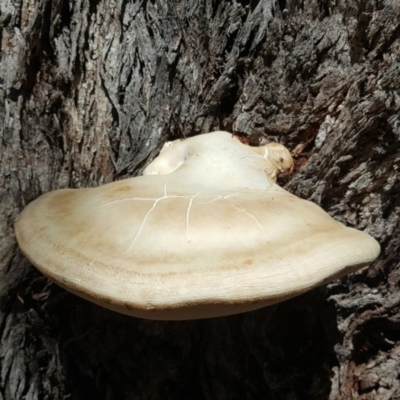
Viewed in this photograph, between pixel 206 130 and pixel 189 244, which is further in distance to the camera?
pixel 206 130

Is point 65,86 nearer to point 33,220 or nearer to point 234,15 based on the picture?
point 33,220

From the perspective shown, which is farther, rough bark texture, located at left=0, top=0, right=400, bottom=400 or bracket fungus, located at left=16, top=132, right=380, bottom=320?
rough bark texture, located at left=0, top=0, right=400, bottom=400

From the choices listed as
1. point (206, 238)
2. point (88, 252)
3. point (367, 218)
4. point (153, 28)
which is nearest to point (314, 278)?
point (206, 238)

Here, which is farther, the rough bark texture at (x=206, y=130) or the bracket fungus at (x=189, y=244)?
the rough bark texture at (x=206, y=130)
